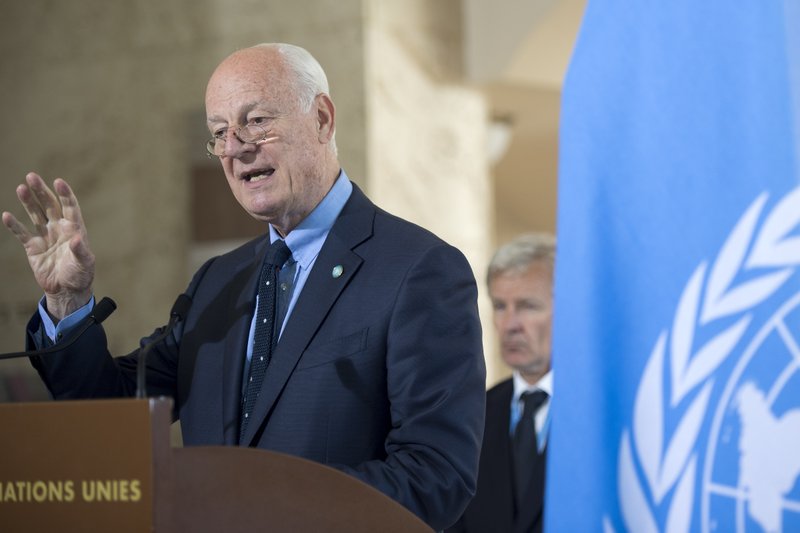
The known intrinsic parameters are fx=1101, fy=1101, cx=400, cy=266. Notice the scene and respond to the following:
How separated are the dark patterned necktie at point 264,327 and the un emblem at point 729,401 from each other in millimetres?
806

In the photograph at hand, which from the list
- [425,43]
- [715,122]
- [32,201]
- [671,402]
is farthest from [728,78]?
[425,43]

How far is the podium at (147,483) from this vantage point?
129cm

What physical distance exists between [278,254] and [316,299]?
193mm

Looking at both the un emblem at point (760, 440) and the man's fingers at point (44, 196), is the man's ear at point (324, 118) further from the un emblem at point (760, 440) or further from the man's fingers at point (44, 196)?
the un emblem at point (760, 440)

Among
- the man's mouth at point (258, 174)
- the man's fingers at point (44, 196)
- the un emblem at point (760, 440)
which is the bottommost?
the un emblem at point (760, 440)

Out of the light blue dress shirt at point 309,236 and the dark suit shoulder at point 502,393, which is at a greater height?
the light blue dress shirt at point 309,236

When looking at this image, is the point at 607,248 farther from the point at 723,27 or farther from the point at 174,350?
the point at 174,350

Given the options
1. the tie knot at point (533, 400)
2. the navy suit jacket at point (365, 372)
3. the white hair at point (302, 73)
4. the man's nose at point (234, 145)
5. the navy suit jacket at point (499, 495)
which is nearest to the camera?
the navy suit jacket at point (365, 372)

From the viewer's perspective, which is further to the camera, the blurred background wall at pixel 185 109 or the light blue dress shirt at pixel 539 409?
the blurred background wall at pixel 185 109

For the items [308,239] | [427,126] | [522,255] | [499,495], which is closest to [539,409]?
[499,495]

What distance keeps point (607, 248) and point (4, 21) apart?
4.88 meters

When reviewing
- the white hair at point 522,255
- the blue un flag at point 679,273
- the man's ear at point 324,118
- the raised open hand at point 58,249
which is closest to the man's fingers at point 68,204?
the raised open hand at point 58,249

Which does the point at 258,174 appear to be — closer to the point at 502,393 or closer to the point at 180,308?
the point at 180,308

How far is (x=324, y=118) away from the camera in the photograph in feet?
7.34
